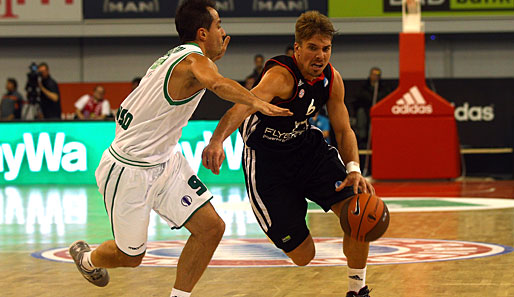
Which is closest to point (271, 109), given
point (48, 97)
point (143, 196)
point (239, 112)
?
point (239, 112)

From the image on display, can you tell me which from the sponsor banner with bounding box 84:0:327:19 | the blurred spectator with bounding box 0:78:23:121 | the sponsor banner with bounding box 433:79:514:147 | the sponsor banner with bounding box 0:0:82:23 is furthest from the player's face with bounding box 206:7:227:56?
the sponsor banner with bounding box 0:0:82:23

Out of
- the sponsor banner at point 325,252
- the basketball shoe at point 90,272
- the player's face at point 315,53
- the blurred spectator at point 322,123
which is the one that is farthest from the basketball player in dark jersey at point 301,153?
Result: the blurred spectator at point 322,123

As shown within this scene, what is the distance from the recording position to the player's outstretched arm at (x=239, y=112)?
4.95 m

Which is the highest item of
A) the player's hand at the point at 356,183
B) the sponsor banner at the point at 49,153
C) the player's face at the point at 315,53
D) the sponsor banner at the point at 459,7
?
the sponsor banner at the point at 459,7

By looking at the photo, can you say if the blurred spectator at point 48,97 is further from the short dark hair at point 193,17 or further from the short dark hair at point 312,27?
the short dark hair at point 193,17

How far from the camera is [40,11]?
24.3 m

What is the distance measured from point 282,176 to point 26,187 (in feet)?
35.3

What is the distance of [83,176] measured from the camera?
54.0 feet

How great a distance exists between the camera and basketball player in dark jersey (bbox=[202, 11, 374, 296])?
5.68 meters

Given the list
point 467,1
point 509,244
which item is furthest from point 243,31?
point 509,244

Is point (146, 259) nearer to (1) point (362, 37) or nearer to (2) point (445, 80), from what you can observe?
(2) point (445, 80)

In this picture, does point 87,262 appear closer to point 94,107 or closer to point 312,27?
point 312,27

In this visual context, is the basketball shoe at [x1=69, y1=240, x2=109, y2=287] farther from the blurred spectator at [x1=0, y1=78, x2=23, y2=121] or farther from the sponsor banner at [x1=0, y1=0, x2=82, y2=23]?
the sponsor banner at [x1=0, y1=0, x2=82, y2=23]

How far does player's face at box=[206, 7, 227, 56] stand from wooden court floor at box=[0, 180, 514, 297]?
162 cm
